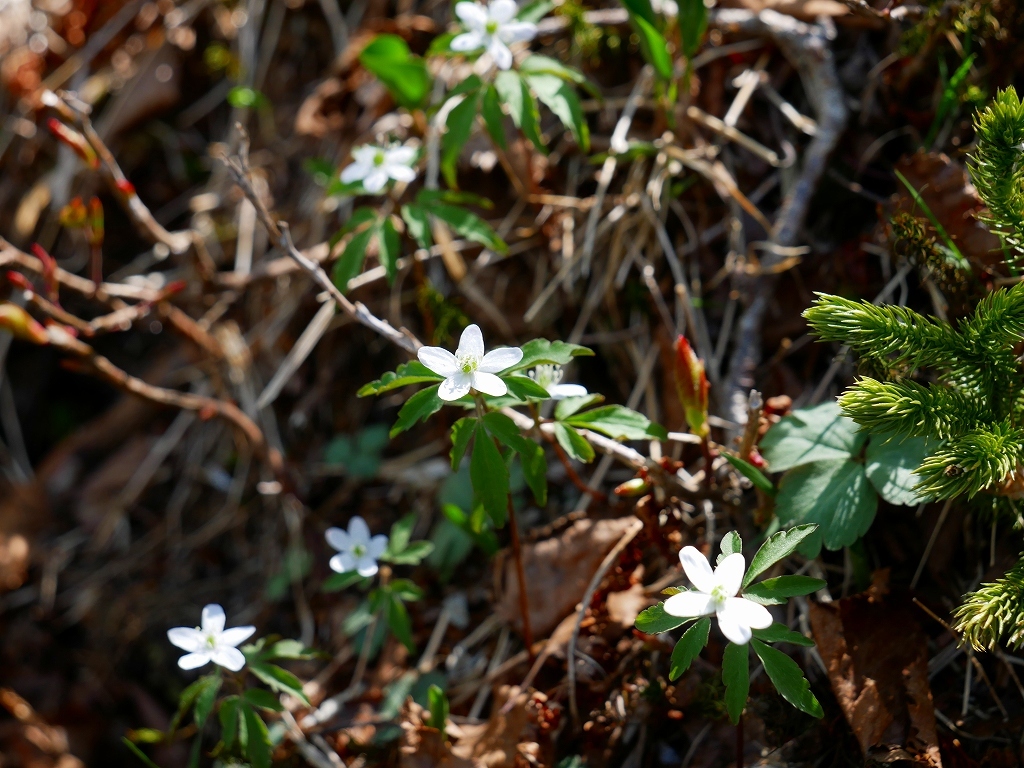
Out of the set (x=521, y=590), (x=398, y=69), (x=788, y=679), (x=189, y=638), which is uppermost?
(x=398, y=69)

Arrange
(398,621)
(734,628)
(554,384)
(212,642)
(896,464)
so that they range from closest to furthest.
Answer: (734,628) → (896,464) → (212,642) → (554,384) → (398,621)

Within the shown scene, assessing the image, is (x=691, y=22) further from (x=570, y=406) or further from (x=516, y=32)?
(x=570, y=406)

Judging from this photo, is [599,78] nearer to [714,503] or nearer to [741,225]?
[741,225]

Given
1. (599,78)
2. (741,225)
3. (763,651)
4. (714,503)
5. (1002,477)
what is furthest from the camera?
(599,78)

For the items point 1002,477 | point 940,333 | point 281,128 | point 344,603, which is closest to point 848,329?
point 940,333

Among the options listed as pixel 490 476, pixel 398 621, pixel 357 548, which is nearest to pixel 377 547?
pixel 357 548

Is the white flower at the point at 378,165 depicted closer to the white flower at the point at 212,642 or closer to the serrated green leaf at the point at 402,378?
the serrated green leaf at the point at 402,378

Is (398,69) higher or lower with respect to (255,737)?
higher

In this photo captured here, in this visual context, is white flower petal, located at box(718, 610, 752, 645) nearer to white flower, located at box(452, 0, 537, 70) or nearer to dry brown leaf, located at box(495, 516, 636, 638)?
dry brown leaf, located at box(495, 516, 636, 638)
